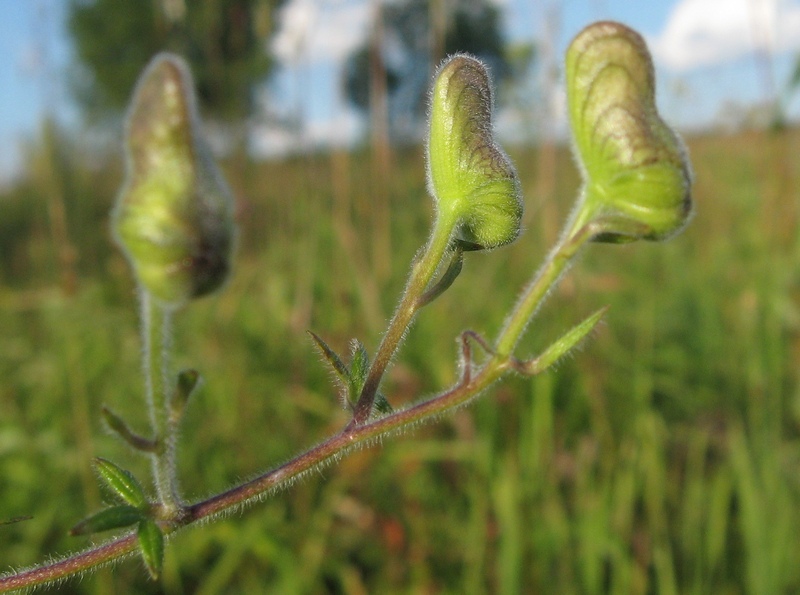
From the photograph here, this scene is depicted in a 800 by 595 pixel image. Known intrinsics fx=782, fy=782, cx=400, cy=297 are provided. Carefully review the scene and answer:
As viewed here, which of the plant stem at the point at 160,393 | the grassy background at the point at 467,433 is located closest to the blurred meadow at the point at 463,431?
the grassy background at the point at 467,433

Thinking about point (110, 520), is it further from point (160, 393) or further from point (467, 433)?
point (467, 433)

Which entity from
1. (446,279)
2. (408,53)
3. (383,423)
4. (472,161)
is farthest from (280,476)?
(408,53)

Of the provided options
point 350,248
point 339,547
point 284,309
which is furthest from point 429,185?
point 284,309

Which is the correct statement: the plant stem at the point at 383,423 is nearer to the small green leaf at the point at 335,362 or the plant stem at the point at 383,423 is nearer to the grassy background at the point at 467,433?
the small green leaf at the point at 335,362

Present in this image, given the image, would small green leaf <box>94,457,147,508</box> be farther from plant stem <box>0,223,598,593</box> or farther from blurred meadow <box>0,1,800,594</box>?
blurred meadow <box>0,1,800,594</box>

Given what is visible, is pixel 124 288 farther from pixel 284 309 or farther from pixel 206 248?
pixel 206 248

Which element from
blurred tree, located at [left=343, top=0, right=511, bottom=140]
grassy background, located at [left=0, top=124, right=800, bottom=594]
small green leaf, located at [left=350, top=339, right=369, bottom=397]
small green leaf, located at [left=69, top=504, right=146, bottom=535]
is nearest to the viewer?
small green leaf, located at [left=69, top=504, right=146, bottom=535]

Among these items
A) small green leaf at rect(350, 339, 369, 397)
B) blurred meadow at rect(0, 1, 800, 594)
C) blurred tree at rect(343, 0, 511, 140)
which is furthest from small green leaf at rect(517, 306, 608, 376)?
blurred tree at rect(343, 0, 511, 140)
